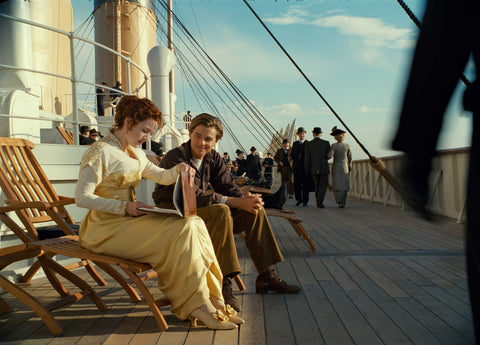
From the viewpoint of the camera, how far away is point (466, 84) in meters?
0.71

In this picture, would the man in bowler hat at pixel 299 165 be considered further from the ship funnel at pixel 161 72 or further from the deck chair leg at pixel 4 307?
the deck chair leg at pixel 4 307

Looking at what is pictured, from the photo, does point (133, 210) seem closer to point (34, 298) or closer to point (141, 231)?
point (141, 231)

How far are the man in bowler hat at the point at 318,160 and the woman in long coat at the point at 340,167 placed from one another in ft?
0.60

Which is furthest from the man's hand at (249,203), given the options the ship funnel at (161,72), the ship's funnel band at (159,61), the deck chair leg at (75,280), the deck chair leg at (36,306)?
the ship's funnel band at (159,61)

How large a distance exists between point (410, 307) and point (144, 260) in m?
1.58

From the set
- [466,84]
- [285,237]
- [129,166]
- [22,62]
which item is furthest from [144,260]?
[22,62]

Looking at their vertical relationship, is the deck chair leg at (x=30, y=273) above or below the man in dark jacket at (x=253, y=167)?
below

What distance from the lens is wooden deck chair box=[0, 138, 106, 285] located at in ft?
8.67

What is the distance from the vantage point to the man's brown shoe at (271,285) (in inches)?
113

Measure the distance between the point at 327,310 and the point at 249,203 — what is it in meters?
0.81

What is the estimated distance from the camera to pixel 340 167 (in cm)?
930

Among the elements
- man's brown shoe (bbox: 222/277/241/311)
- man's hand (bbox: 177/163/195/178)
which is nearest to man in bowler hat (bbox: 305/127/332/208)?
man's brown shoe (bbox: 222/277/241/311)

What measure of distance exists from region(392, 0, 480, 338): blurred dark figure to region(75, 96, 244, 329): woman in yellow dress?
5.35ft

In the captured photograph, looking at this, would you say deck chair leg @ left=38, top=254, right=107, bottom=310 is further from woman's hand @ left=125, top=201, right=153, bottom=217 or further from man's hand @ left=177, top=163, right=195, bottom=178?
man's hand @ left=177, top=163, right=195, bottom=178
